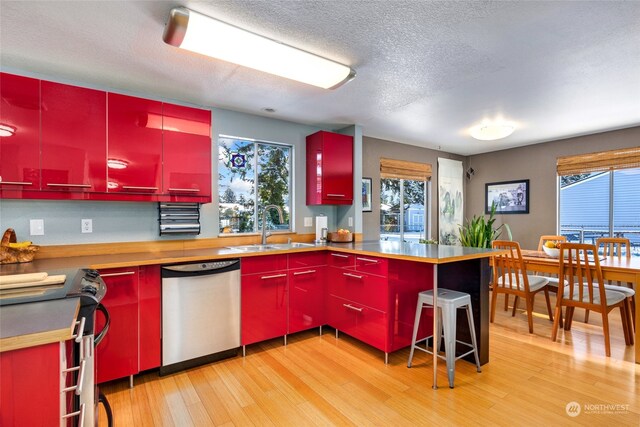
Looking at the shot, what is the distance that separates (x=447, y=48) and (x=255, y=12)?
4.18 feet

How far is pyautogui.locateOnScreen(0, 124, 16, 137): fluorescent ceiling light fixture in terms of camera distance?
1.99 metres

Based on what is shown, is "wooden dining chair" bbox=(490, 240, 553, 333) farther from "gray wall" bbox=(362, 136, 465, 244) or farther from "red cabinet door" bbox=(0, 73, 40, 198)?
"red cabinet door" bbox=(0, 73, 40, 198)

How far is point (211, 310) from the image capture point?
2.46 m

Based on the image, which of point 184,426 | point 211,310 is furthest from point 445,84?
point 184,426

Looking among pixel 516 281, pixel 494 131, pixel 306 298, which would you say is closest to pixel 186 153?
pixel 306 298

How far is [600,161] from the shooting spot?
4164 mm

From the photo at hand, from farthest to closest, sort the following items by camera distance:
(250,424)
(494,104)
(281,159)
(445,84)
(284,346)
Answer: (281,159) → (494,104) → (284,346) → (445,84) → (250,424)

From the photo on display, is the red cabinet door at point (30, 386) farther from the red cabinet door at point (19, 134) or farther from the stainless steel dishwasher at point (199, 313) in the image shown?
the red cabinet door at point (19, 134)

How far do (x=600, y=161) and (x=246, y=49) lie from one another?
4835 mm

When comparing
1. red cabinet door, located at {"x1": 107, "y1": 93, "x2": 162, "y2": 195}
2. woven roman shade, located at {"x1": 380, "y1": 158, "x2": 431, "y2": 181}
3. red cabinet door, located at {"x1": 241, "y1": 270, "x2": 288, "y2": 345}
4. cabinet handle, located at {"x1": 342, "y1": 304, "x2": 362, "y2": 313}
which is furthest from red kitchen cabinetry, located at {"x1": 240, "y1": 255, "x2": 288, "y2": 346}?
woven roman shade, located at {"x1": 380, "y1": 158, "x2": 431, "y2": 181}

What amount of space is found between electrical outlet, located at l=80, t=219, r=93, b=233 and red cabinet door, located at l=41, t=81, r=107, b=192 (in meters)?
0.39

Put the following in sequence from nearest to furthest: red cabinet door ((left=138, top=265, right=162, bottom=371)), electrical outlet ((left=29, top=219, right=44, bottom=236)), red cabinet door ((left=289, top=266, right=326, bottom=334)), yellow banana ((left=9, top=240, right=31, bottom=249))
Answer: yellow banana ((left=9, top=240, right=31, bottom=249)), red cabinet door ((left=138, top=265, right=162, bottom=371)), electrical outlet ((left=29, top=219, right=44, bottom=236)), red cabinet door ((left=289, top=266, right=326, bottom=334))

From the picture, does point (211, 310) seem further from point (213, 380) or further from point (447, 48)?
point (447, 48)

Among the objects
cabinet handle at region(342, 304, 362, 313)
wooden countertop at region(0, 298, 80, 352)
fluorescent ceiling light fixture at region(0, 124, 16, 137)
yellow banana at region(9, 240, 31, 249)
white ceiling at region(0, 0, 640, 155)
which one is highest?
white ceiling at region(0, 0, 640, 155)
